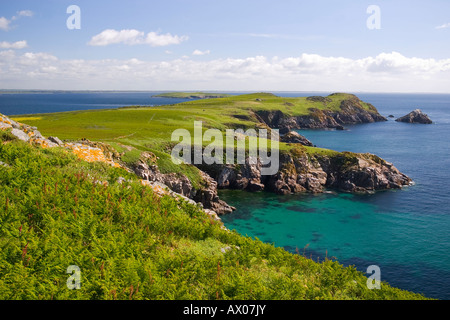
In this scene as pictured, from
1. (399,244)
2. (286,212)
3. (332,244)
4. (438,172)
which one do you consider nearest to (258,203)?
(286,212)

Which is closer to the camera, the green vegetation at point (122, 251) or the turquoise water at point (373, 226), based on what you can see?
the green vegetation at point (122, 251)

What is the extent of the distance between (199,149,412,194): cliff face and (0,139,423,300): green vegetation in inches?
1902

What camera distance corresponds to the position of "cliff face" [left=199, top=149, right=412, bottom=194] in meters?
67.2

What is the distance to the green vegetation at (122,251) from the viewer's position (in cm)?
1036

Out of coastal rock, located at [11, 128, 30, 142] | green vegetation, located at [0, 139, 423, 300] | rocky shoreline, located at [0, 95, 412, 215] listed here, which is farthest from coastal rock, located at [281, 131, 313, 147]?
green vegetation, located at [0, 139, 423, 300]

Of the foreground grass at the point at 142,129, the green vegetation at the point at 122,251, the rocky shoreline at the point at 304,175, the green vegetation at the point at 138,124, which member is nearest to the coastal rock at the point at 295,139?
the foreground grass at the point at 142,129

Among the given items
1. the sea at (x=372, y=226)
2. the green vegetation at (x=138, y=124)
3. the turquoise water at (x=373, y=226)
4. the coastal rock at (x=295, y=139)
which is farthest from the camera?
the coastal rock at (x=295, y=139)

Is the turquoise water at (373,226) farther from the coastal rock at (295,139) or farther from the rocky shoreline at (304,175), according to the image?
the coastal rock at (295,139)

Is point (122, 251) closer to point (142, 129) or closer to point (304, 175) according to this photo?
point (304, 175)

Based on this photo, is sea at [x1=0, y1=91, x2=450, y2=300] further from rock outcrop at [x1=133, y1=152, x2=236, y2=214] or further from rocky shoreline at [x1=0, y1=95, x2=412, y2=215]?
rock outcrop at [x1=133, y1=152, x2=236, y2=214]

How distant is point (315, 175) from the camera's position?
2798 inches

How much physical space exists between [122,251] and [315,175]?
6424 cm

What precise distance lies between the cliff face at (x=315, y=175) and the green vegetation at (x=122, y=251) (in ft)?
159
